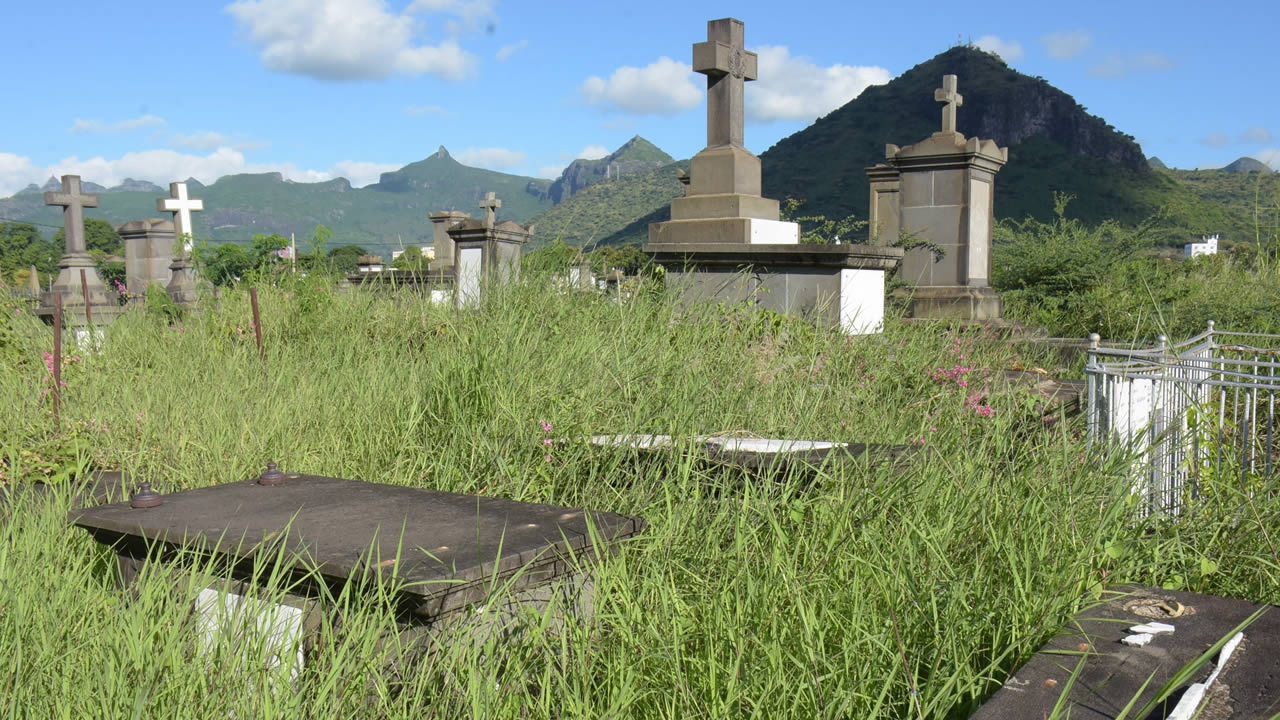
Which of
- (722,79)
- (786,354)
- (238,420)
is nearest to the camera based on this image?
(238,420)

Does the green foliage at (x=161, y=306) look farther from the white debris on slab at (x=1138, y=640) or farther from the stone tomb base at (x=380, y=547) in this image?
the white debris on slab at (x=1138, y=640)

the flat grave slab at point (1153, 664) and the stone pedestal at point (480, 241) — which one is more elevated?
the stone pedestal at point (480, 241)

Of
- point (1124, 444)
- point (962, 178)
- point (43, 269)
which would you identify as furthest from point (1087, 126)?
point (1124, 444)

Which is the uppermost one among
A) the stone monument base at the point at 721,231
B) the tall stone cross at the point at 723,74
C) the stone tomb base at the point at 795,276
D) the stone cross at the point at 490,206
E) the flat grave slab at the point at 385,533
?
the tall stone cross at the point at 723,74

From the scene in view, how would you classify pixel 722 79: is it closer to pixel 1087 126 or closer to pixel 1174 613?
pixel 1174 613

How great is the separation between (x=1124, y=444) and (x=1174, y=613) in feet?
5.18

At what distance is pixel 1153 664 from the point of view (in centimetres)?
182

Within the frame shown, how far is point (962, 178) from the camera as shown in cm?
1023

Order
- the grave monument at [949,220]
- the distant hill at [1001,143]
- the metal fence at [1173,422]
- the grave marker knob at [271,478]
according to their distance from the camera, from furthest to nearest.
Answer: the distant hill at [1001,143] → the grave monument at [949,220] → the metal fence at [1173,422] → the grave marker knob at [271,478]

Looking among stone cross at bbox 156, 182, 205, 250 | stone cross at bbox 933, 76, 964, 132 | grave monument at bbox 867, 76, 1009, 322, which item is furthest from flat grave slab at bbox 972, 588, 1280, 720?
stone cross at bbox 156, 182, 205, 250

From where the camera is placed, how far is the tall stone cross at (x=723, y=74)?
877cm

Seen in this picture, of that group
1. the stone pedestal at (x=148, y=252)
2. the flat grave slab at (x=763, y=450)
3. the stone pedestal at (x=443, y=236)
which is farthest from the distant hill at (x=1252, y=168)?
the stone pedestal at (x=148, y=252)

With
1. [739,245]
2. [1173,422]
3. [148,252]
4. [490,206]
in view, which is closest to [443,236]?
[148,252]

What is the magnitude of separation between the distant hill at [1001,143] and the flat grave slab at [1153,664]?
5111 cm
